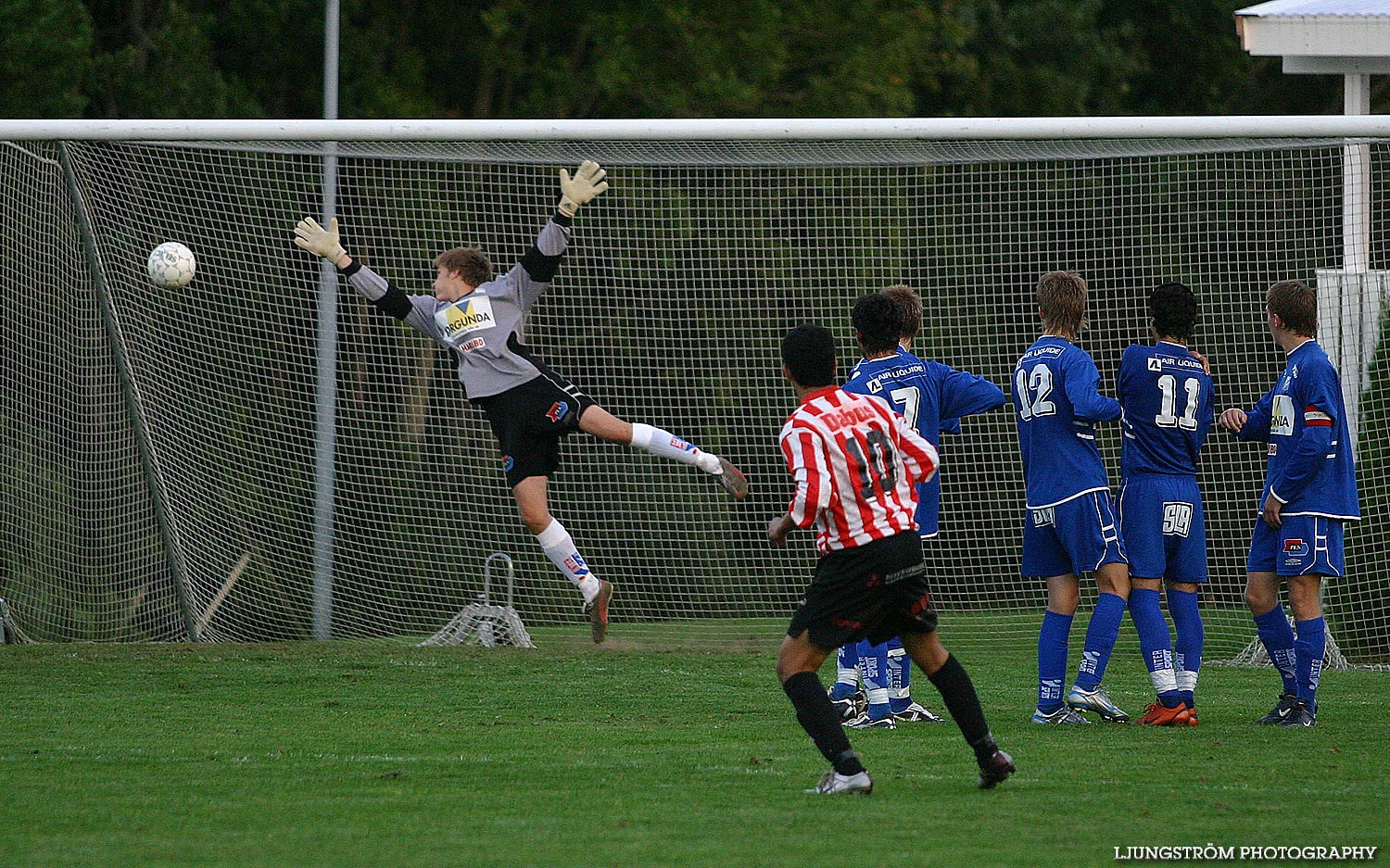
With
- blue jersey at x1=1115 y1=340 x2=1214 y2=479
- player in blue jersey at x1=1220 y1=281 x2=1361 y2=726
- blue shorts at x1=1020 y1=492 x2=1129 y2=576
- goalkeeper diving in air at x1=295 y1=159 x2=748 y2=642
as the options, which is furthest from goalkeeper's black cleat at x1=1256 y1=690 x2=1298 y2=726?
goalkeeper diving in air at x1=295 y1=159 x2=748 y2=642

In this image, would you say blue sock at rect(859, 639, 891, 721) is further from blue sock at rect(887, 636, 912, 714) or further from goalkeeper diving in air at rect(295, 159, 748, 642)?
goalkeeper diving in air at rect(295, 159, 748, 642)

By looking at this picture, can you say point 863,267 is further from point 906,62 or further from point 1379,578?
point 906,62

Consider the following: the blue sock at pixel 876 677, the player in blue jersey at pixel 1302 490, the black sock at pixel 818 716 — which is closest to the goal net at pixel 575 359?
→ the player in blue jersey at pixel 1302 490

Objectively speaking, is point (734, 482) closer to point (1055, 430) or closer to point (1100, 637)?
point (1055, 430)

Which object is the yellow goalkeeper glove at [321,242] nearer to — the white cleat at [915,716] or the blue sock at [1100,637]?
the white cleat at [915,716]

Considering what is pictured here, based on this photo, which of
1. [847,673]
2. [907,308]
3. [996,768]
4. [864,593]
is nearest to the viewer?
[864,593]

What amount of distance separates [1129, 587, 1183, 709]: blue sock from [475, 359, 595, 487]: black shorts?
300cm

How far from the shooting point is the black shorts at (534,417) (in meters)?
8.49

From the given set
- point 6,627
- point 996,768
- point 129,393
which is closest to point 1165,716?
point 996,768

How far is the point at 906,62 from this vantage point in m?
23.2

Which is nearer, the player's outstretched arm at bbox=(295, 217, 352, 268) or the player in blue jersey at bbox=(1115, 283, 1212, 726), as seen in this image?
the player in blue jersey at bbox=(1115, 283, 1212, 726)

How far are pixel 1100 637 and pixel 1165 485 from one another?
0.78 meters

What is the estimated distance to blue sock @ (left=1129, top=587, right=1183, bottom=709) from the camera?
7.54m

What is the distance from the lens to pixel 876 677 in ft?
24.4
